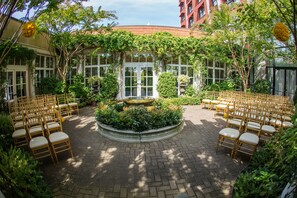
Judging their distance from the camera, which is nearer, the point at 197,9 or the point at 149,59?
the point at 149,59

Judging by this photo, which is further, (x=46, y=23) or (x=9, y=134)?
(x=46, y=23)

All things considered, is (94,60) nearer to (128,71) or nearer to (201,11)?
(128,71)

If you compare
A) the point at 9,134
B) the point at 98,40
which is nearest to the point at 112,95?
the point at 98,40

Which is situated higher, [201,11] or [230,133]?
[201,11]

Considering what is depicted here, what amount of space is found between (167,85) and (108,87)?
142 inches

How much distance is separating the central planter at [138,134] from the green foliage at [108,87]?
5.75 metres

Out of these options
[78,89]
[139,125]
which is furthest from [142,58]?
[139,125]

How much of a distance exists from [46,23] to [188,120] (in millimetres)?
8285

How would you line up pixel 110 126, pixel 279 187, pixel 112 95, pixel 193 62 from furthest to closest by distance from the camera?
pixel 193 62 < pixel 112 95 < pixel 110 126 < pixel 279 187

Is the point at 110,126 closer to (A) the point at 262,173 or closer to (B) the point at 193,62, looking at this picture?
(A) the point at 262,173

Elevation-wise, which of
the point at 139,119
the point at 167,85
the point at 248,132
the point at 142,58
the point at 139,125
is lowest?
the point at 248,132

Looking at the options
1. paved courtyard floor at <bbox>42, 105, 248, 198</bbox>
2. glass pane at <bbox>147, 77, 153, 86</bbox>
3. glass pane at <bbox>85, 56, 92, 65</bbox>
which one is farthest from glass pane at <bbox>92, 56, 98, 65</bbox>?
paved courtyard floor at <bbox>42, 105, 248, 198</bbox>

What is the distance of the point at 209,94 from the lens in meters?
11.6

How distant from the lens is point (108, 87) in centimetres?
1187
